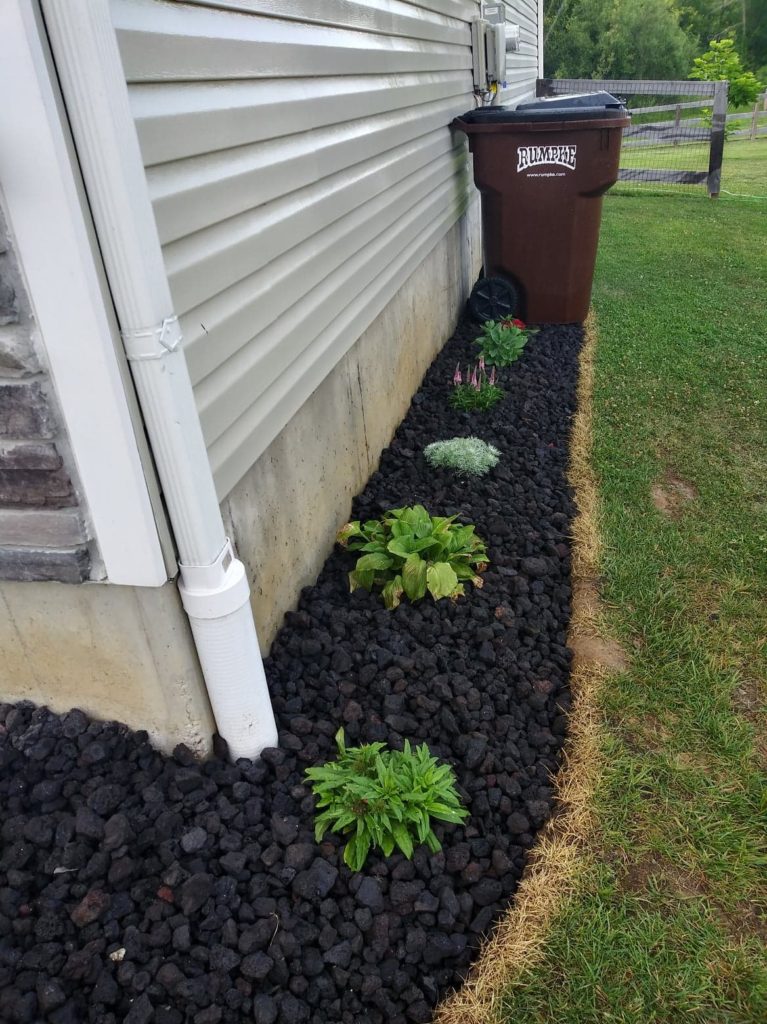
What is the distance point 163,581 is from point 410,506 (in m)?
1.75

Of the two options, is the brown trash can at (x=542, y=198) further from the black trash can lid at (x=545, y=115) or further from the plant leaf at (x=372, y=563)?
the plant leaf at (x=372, y=563)

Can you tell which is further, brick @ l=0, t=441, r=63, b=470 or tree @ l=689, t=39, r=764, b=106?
tree @ l=689, t=39, r=764, b=106

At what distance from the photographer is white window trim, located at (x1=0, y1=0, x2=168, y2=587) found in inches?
54.5

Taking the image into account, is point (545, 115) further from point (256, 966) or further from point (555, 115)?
point (256, 966)

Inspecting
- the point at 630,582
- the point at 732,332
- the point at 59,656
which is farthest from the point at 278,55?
the point at 732,332

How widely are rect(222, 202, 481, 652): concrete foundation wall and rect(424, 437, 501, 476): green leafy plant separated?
0.29 metres

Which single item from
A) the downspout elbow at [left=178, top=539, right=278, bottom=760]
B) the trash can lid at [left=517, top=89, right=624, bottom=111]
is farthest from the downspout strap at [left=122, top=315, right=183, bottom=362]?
the trash can lid at [left=517, top=89, right=624, bottom=111]

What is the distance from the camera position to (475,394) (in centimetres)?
460

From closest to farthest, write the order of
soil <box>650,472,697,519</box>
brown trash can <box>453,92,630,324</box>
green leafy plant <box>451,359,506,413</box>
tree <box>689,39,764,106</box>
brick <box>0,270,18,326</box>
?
brick <box>0,270,18,326</box>
soil <box>650,472,697,519</box>
green leafy plant <box>451,359,506,413</box>
brown trash can <box>453,92,630,324</box>
tree <box>689,39,764,106</box>

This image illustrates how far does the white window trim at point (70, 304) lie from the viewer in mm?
1384

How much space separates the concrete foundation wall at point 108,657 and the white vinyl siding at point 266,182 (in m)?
0.40

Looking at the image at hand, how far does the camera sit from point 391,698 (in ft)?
7.91

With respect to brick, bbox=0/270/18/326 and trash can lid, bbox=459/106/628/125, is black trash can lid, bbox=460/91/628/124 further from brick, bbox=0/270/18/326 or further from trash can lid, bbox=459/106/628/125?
brick, bbox=0/270/18/326

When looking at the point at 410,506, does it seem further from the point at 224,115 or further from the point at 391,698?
the point at 224,115
